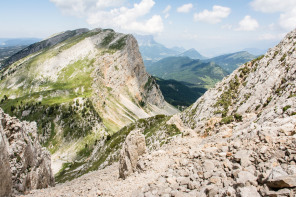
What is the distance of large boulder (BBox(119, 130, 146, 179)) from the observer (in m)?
23.5

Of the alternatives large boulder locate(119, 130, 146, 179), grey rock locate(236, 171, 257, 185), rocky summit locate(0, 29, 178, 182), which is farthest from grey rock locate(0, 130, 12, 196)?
rocky summit locate(0, 29, 178, 182)

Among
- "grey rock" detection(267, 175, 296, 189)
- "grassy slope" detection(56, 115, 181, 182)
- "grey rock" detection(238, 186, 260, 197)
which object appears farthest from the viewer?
"grassy slope" detection(56, 115, 181, 182)

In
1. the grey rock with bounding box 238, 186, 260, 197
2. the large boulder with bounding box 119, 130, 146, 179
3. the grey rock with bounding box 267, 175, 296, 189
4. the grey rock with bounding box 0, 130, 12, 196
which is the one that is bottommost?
the grey rock with bounding box 0, 130, 12, 196

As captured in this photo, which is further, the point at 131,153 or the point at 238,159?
the point at 131,153

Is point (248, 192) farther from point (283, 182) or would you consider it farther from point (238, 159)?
point (238, 159)

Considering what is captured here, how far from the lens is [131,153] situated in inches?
969

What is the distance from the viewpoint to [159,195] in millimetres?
13461

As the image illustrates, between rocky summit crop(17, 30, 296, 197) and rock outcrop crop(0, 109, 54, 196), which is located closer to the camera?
rocky summit crop(17, 30, 296, 197)

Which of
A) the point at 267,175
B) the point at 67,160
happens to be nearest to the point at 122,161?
the point at 267,175

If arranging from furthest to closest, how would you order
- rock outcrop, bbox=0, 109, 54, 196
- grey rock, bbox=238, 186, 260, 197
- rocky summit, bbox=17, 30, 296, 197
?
rock outcrop, bbox=0, 109, 54, 196
rocky summit, bbox=17, 30, 296, 197
grey rock, bbox=238, 186, 260, 197

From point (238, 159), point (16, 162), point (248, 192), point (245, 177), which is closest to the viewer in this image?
point (248, 192)

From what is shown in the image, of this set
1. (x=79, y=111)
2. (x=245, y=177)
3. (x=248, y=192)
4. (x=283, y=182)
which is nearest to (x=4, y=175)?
(x=245, y=177)

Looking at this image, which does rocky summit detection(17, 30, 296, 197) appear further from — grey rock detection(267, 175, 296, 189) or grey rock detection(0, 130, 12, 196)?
grey rock detection(0, 130, 12, 196)

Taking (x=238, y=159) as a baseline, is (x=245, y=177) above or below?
below
